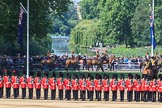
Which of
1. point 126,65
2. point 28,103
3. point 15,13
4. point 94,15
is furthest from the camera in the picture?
point 94,15

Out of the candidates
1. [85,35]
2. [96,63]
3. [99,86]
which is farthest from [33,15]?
[85,35]

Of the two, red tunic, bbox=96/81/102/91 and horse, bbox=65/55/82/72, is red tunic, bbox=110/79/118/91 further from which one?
horse, bbox=65/55/82/72

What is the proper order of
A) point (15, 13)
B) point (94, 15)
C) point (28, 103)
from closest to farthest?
point (28, 103)
point (15, 13)
point (94, 15)

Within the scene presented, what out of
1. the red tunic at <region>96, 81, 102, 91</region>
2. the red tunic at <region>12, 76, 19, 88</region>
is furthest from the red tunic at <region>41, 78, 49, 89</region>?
the red tunic at <region>96, 81, 102, 91</region>

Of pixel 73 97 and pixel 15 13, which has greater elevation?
pixel 15 13

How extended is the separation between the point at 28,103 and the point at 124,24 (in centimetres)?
8385

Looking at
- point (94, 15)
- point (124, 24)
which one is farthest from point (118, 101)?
point (94, 15)

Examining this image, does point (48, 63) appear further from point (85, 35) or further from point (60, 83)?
point (85, 35)

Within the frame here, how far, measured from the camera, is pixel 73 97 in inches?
1487

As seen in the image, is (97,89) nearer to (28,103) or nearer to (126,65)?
(28,103)

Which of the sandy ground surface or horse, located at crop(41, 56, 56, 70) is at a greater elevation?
horse, located at crop(41, 56, 56, 70)

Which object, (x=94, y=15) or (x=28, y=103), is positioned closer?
(x=28, y=103)

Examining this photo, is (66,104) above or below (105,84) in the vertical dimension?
below

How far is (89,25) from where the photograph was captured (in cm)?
14800
